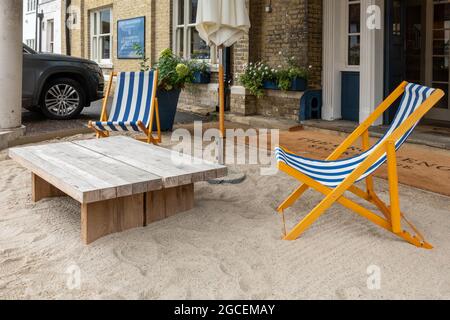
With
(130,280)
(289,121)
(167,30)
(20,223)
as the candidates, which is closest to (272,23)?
(289,121)

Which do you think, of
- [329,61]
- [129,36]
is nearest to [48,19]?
[129,36]

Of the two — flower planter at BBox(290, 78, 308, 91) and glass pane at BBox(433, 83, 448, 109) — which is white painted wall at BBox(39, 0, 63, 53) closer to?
flower planter at BBox(290, 78, 308, 91)

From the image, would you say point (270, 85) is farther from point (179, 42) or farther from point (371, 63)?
point (179, 42)

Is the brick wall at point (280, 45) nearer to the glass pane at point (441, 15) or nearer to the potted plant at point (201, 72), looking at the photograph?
the potted plant at point (201, 72)

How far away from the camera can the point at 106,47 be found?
48.5 feet

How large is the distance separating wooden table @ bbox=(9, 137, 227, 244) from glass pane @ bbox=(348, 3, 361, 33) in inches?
188

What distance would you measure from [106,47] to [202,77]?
18.8 ft

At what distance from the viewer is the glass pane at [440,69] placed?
26.7ft

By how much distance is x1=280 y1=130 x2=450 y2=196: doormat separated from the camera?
4.66 m

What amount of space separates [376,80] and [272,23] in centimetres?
219

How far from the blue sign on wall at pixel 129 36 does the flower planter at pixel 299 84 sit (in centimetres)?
541

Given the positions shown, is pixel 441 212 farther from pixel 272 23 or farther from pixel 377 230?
pixel 272 23

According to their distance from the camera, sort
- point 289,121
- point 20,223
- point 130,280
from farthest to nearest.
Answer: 1. point 289,121
2. point 20,223
3. point 130,280
